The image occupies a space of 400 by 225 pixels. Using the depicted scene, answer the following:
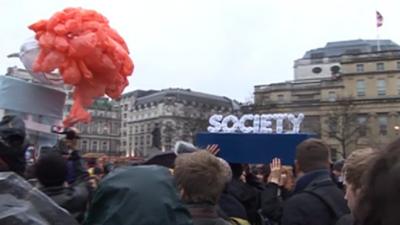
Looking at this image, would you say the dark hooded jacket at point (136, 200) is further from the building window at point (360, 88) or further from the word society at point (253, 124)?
the building window at point (360, 88)

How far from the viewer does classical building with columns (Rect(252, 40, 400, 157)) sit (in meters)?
68.9

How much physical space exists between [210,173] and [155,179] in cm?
74

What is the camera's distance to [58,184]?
162 inches

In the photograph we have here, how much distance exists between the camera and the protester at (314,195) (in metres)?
4.07

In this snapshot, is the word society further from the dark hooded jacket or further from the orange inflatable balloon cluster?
the dark hooded jacket

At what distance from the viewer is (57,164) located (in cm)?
409

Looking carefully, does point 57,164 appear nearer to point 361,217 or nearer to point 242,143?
point 361,217

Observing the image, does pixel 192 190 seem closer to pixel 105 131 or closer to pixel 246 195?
pixel 246 195

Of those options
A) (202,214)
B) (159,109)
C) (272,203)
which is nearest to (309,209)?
(272,203)

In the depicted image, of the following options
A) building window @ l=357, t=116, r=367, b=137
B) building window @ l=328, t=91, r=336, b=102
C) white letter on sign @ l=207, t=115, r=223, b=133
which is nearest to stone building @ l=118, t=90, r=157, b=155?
building window @ l=328, t=91, r=336, b=102

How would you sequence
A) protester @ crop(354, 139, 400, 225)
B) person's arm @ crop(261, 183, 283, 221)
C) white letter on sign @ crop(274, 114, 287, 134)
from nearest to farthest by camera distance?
protester @ crop(354, 139, 400, 225), person's arm @ crop(261, 183, 283, 221), white letter on sign @ crop(274, 114, 287, 134)

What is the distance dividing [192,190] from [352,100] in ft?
229

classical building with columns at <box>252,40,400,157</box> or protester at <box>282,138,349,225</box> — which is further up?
classical building with columns at <box>252,40,400,157</box>

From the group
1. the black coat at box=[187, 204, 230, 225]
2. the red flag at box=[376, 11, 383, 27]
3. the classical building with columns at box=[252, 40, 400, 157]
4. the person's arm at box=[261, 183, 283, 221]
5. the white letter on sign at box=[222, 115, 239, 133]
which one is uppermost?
the red flag at box=[376, 11, 383, 27]
